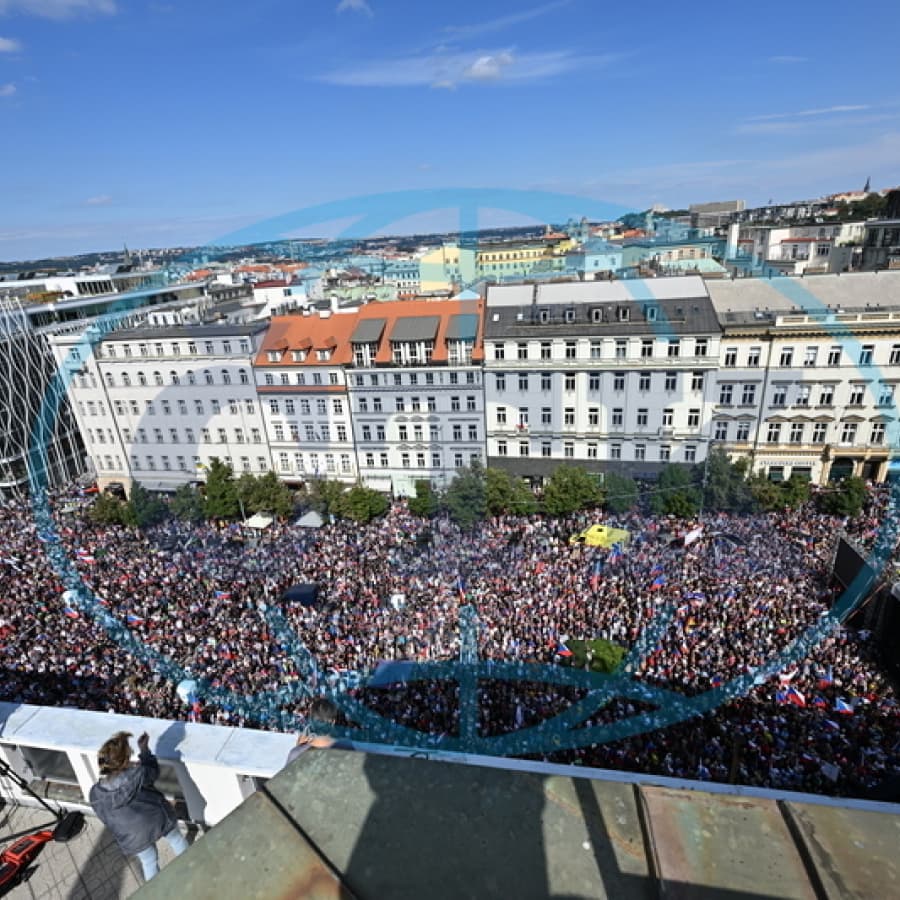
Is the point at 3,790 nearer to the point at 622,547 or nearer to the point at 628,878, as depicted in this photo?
the point at 628,878

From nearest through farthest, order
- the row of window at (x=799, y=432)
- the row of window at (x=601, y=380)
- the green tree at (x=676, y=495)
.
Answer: the green tree at (x=676, y=495)
the row of window at (x=601, y=380)
the row of window at (x=799, y=432)

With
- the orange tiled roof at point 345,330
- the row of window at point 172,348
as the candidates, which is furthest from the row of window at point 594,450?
the row of window at point 172,348

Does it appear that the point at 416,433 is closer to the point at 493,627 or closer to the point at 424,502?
the point at 424,502

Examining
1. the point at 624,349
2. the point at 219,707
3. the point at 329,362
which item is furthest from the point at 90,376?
the point at 624,349

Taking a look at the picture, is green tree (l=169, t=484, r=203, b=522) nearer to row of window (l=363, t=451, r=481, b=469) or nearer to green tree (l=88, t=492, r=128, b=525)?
green tree (l=88, t=492, r=128, b=525)

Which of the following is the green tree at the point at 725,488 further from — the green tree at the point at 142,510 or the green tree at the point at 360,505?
the green tree at the point at 142,510


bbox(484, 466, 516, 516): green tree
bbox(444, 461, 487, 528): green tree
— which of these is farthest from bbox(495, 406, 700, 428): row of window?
bbox(444, 461, 487, 528): green tree
